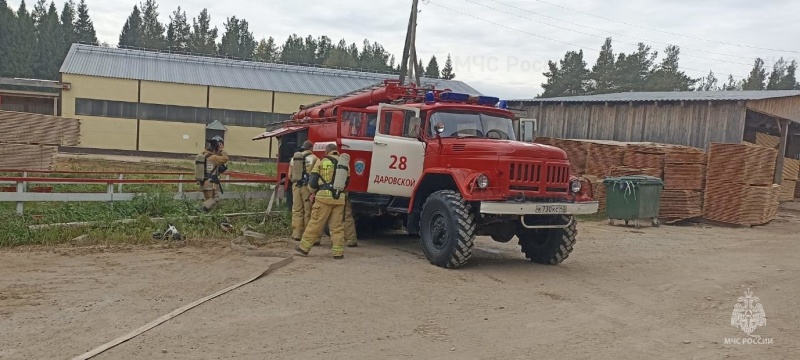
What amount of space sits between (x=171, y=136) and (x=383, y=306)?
1391 inches

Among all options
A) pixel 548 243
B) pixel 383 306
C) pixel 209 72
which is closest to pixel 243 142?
pixel 209 72

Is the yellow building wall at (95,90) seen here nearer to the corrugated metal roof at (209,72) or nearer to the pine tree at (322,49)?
the corrugated metal roof at (209,72)

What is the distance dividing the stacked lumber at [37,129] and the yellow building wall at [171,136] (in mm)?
27840

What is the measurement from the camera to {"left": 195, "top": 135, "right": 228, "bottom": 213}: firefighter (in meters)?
12.4

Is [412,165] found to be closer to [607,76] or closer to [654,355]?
[654,355]

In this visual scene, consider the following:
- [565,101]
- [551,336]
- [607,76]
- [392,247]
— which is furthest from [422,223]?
[607,76]

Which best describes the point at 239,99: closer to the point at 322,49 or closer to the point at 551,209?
the point at 551,209

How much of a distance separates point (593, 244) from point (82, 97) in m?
33.9

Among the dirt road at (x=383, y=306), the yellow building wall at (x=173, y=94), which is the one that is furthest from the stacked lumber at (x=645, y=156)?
the yellow building wall at (x=173, y=94)

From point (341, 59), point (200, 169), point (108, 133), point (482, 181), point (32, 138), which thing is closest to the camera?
point (482, 181)

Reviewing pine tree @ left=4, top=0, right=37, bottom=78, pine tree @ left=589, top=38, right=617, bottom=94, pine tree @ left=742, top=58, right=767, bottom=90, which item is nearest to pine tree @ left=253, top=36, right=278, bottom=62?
pine tree @ left=4, top=0, right=37, bottom=78

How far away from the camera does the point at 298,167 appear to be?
1127 centimetres

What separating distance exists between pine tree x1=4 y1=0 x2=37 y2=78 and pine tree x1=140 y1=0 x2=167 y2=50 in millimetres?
18451

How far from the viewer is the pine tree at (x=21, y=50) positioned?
2931 inches
